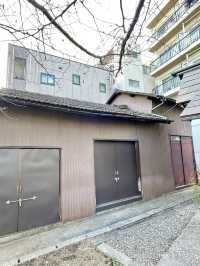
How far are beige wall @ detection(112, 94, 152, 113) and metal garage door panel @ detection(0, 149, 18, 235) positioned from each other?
21.8 feet

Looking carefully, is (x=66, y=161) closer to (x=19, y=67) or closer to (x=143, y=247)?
(x=143, y=247)

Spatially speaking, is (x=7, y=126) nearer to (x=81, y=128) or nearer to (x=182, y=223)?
(x=81, y=128)

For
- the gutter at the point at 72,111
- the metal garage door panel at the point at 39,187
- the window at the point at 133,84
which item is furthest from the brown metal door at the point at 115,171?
the window at the point at 133,84

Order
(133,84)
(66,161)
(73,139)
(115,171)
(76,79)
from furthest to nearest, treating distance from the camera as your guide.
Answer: (133,84) → (76,79) → (115,171) → (73,139) → (66,161)

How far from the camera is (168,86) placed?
18.8 meters

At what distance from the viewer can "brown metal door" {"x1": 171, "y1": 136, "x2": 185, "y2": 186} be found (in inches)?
374

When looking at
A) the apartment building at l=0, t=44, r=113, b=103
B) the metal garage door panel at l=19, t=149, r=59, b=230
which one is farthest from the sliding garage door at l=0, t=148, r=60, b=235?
the apartment building at l=0, t=44, r=113, b=103

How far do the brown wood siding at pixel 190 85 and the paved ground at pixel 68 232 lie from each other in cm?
372

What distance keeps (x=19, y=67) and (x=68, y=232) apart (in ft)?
47.9

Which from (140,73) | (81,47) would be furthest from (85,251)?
(140,73)

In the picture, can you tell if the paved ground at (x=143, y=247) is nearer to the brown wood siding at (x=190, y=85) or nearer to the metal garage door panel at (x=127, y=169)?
the metal garage door panel at (x=127, y=169)

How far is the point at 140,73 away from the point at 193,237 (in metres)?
19.2

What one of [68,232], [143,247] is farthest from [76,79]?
[143,247]

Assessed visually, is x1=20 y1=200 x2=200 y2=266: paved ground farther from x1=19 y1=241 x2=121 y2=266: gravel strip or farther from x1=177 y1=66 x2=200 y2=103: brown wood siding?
x1=177 y1=66 x2=200 y2=103: brown wood siding
